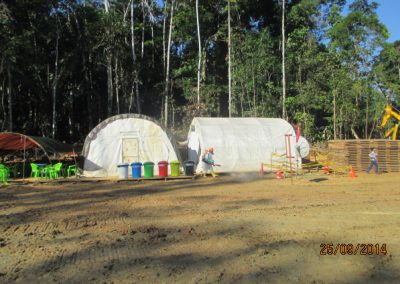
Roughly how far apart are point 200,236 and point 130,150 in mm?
15127

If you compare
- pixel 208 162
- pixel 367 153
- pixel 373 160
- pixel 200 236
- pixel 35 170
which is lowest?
pixel 200 236

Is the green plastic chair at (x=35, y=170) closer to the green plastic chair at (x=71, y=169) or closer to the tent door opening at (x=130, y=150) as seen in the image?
the green plastic chair at (x=71, y=169)

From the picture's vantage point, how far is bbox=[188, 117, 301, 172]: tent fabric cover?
2348cm

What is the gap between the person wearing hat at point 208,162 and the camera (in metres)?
21.3

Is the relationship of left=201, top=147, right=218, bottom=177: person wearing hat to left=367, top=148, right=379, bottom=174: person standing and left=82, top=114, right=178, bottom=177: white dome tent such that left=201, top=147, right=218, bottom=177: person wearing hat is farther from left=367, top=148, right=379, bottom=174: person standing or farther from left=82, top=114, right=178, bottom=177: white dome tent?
left=367, top=148, right=379, bottom=174: person standing

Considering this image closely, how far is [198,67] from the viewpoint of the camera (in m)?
36.4

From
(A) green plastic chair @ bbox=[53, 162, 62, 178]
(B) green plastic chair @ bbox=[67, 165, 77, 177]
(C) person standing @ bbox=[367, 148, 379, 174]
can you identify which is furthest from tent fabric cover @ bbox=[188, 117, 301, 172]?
(A) green plastic chair @ bbox=[53, 162, 62, 178]

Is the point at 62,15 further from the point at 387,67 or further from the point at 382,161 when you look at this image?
the point at 387,67

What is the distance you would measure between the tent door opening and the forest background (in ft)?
39.4

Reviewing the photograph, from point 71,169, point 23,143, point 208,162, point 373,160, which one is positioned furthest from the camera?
point 71,169

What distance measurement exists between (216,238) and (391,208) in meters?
5.41

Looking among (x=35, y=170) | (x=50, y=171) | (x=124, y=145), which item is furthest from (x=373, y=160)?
(x=35, y=170)

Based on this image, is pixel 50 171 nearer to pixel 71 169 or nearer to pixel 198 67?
pixel 71 169

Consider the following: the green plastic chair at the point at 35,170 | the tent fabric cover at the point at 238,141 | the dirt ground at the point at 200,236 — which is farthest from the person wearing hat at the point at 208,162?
the green plastic chair at the point at 35,170
